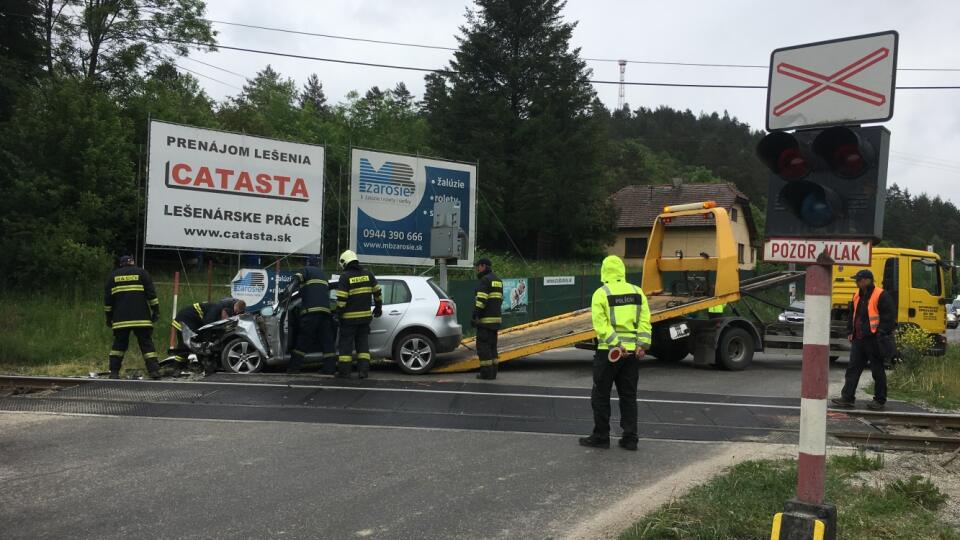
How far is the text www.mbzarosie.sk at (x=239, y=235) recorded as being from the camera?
15.5 m

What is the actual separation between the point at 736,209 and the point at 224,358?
1694 inches

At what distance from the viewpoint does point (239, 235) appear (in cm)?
1598

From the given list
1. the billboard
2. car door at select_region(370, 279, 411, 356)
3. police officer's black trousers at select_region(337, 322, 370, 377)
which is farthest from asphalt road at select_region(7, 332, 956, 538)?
the billboard

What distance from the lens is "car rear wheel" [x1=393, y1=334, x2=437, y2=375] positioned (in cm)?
1140

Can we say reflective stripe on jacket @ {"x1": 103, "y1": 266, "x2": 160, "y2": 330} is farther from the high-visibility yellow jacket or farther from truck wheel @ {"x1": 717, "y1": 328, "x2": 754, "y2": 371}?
truck wheel @ {"x1": 717, "y1": 328, "x2": 754, "y2": 371}

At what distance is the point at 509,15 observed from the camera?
4169 centimetres

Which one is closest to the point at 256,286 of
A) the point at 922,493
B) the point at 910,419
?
the point at 910,419

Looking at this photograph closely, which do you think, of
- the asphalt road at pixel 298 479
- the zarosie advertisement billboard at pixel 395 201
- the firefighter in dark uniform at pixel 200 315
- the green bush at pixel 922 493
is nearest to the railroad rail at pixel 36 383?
the firefighter in dark uniform at pixel 200 315

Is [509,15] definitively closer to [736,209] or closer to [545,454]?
[736,209]

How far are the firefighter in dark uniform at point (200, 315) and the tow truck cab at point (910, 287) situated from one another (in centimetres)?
1129

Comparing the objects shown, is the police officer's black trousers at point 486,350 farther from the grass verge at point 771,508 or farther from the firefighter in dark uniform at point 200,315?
the grass verge at point 771,508

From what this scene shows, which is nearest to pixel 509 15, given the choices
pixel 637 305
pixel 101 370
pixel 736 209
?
pixel 736 209

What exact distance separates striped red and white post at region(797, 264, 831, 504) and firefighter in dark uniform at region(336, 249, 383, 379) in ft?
24.5

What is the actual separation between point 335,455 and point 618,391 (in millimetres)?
2590
